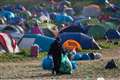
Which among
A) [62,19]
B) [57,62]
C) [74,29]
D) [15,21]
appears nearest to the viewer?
[57,62]

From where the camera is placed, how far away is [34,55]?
29266 millimetres

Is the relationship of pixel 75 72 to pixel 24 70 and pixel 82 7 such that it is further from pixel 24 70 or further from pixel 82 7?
pixel 82 7

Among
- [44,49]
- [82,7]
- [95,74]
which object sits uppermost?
[95,74]

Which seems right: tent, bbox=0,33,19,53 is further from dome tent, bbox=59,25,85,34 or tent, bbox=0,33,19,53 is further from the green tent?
the green tent

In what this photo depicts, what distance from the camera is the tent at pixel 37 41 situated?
3228cm

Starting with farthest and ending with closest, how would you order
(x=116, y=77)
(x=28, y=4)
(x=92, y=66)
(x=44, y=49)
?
(x=28, y=4)
(x=44, y=49)
(x=92, y=66)
(x=116, y=77)

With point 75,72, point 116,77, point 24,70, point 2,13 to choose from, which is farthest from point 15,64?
point 2,13

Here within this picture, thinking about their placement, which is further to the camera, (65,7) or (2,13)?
(65,7)

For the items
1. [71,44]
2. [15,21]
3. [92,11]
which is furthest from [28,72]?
[92,11]

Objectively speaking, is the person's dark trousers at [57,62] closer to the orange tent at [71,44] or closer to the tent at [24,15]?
the orange tent at [71,44]

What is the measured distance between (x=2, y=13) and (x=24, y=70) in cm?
3700

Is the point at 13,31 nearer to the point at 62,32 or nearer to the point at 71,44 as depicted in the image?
the point at 62,32

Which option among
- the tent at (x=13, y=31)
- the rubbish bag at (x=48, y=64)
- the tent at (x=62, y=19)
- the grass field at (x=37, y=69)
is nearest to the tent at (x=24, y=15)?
the tent at (x=62, y=19)

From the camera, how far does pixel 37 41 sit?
3256cm
